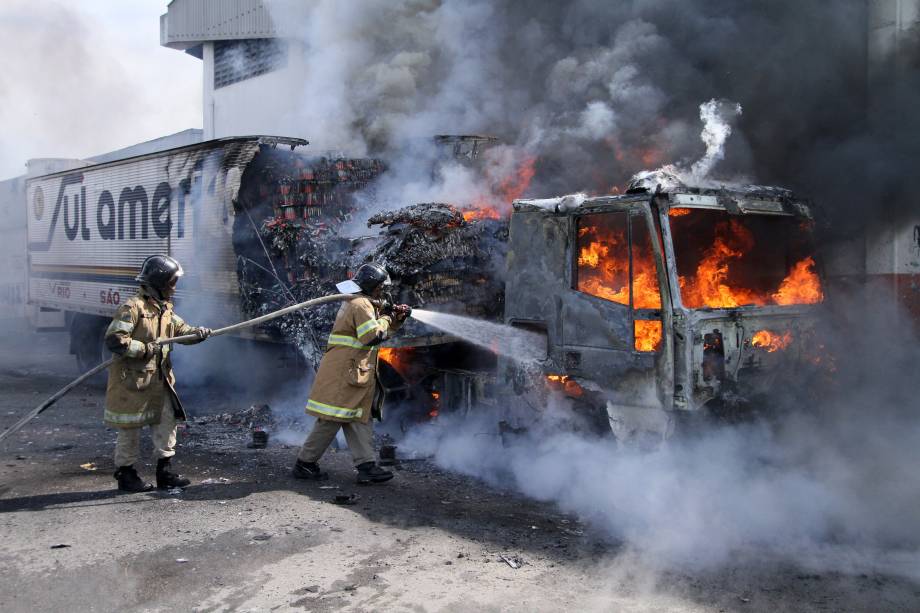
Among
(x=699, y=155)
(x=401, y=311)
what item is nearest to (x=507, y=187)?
(x=699, y=155)

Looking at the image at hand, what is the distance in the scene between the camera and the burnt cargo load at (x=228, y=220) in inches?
314

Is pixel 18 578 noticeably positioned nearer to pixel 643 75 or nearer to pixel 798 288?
pixel 798 288

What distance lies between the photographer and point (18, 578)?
4.00m

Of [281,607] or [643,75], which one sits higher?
[643,75]

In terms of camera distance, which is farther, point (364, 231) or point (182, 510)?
point (364, 231)

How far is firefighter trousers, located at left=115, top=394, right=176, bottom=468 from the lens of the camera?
17.8 feet

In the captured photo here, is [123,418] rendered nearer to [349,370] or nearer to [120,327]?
[120,327]

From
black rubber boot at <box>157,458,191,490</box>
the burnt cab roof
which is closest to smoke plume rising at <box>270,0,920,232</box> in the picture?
the burnt cab roof

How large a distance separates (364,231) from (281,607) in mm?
4993

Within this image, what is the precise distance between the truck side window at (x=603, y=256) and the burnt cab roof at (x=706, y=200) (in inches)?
4.5

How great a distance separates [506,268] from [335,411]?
5.82 ft

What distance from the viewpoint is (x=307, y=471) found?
233 inches

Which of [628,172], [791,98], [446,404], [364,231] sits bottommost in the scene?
[446,404]

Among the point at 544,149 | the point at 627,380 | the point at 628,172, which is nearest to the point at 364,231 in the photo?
the point at 544,149
